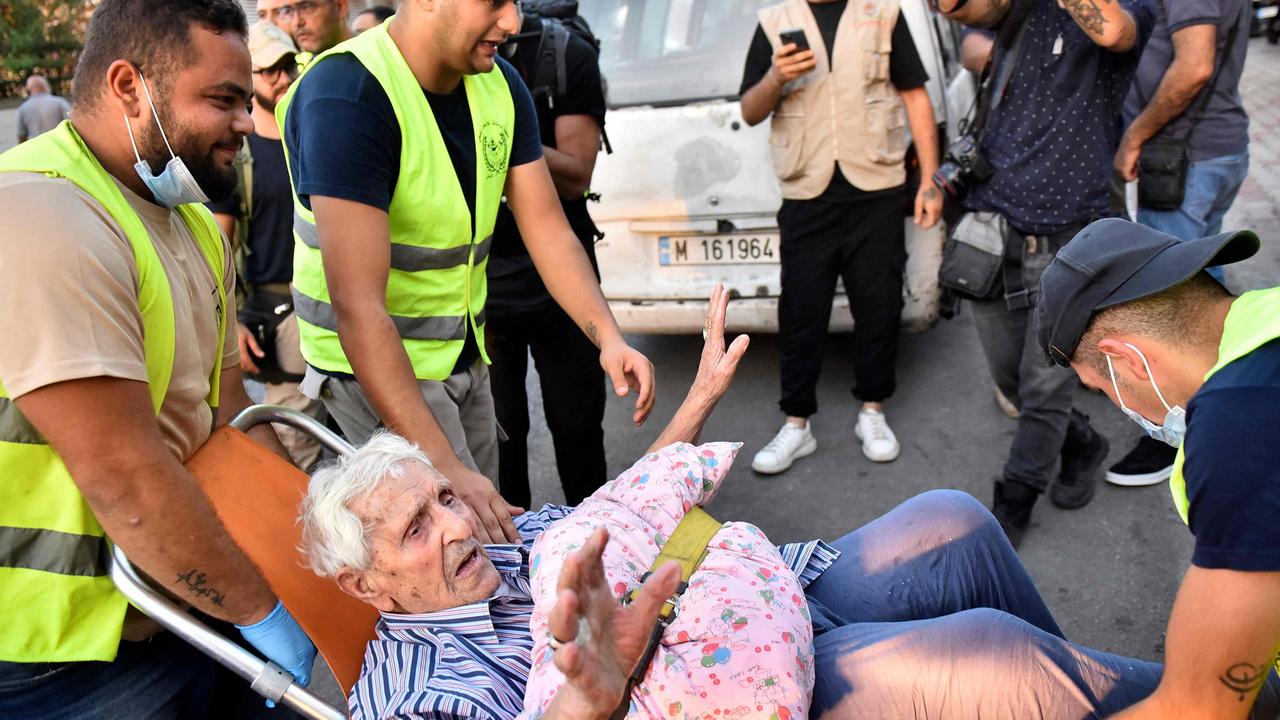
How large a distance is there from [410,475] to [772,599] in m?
0.85

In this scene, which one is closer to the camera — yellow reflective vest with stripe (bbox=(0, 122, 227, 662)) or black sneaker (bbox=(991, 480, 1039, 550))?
yellow reflective vest with stripe (bbox=(0, 122, 227, 662))

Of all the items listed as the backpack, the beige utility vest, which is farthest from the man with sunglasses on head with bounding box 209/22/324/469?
the beige utility vest

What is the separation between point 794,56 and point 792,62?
0.08 feet

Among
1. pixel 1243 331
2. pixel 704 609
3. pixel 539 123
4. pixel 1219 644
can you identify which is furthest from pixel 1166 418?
pixel 539 123

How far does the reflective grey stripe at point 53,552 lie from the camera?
161cm

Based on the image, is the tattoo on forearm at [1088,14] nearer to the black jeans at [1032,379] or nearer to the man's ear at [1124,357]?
the black jeans at [1032,379]

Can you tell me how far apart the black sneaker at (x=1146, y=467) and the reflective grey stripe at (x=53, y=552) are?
3.56 metres

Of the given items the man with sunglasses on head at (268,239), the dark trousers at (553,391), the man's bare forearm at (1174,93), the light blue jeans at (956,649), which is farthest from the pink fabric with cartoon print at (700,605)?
the man's bare forearm at (1174,93)

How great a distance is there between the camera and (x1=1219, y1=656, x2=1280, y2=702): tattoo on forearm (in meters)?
1.46

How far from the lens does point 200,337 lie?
6.33ft

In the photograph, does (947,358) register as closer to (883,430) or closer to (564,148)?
(883,430)

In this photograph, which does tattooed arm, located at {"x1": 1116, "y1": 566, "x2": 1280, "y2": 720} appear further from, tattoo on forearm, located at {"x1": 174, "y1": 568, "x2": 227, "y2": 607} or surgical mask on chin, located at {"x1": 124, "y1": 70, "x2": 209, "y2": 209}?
surgical mask on chin, located at {"x1": 124, "y1": 70, "x2": 209, "y2": 209}

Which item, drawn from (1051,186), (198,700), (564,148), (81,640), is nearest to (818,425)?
(1051,186)

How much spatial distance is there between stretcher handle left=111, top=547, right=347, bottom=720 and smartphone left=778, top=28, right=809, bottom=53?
2.87 metres
